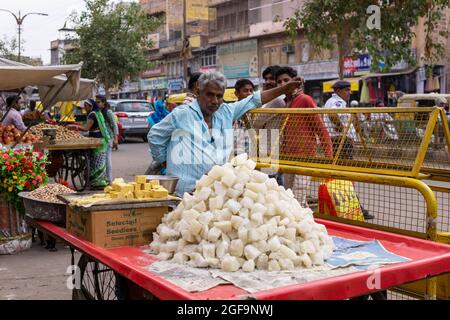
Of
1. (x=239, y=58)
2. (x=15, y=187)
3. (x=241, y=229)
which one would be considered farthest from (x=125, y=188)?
(x=239, y=58)

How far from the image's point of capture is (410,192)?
4242 millimetres

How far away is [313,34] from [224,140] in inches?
417

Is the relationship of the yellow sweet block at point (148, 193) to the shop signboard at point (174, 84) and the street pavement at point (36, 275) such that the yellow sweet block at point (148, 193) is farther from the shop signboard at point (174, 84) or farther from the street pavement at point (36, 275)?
the shop signboard at point (174, 84)

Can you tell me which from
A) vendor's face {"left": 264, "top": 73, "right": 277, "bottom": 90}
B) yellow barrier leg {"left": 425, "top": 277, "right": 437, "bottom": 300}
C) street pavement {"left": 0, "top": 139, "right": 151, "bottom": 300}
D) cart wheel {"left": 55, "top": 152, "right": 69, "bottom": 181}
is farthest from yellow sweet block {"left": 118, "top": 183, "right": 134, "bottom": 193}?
cart wheel {"left": 55, "top": 152, "right": 69, "bottom": 181}

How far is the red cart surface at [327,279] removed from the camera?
208cm

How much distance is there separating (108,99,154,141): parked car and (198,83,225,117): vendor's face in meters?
17.7

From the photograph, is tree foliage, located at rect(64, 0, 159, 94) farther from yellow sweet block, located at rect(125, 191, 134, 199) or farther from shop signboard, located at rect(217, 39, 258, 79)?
yellow sweet block, located at rect(125, 191, 134, 199)

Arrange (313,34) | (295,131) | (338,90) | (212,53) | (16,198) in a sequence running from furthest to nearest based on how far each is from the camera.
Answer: (212,53)
(313,34)
(338,90)
(16,198)
(295,131)

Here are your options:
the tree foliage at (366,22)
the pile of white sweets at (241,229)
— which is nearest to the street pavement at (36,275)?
the pile of white sweets at (241,229)

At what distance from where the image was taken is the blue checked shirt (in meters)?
3.78

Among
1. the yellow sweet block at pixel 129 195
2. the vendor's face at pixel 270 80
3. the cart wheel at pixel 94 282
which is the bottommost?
Result: the cart wheel at pixel 94 282
